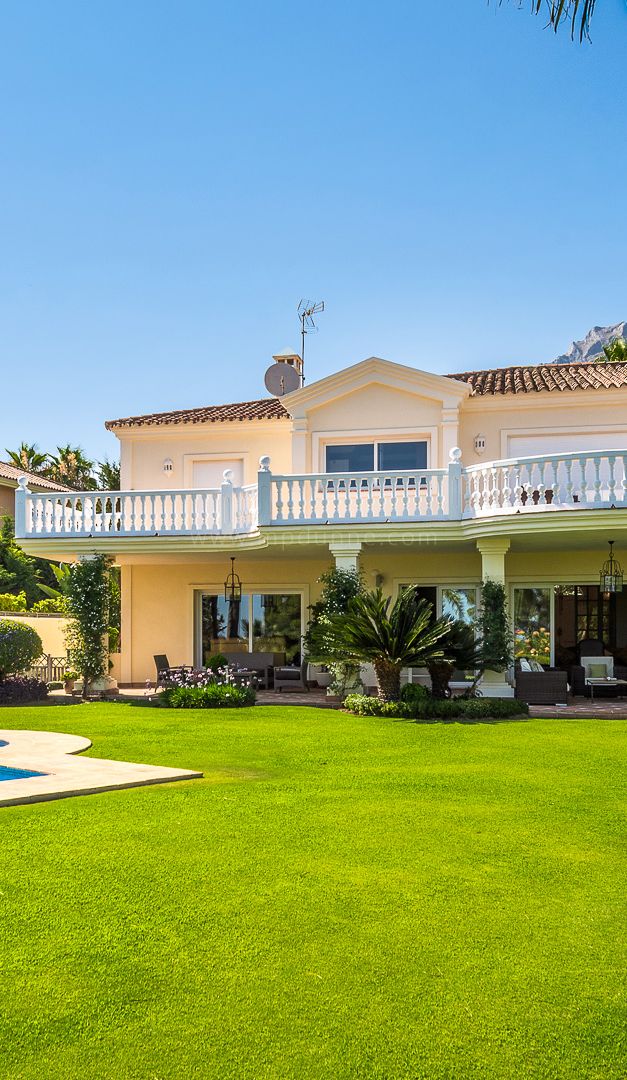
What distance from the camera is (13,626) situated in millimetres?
19016

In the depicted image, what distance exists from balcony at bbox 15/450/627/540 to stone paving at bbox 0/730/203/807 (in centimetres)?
760

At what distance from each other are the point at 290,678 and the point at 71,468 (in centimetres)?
3138

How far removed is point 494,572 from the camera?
17172 mm

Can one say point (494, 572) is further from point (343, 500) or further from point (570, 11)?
point (570, 11)

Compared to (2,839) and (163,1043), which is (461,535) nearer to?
(2,839)

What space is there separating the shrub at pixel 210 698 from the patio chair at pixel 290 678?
118 inches

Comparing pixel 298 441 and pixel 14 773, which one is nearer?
pixel 14 773

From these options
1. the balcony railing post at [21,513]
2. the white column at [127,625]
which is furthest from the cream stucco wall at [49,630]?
the balcony railing post at [21,513]

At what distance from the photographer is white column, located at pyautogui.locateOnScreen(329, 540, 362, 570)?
58.3 feet

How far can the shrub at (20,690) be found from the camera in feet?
57.9

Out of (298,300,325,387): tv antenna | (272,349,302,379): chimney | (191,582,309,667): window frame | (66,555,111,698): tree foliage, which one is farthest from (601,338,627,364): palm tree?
(66,555,111,698): tree foliage

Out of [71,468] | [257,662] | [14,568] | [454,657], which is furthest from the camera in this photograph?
[71,468]

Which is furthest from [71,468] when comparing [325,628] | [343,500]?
[325,628]

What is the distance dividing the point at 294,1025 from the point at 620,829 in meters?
4.22
